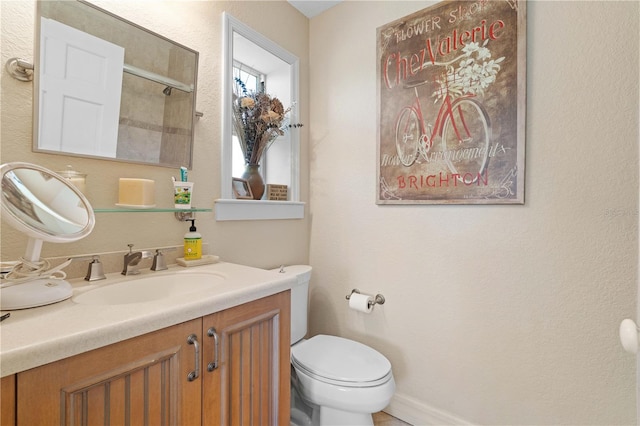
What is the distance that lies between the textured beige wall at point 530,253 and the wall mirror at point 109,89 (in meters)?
0.93

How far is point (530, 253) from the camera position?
123 cm

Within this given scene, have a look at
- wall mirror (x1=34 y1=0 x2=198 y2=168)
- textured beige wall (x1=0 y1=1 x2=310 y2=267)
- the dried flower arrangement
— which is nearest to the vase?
the dried flower arrangement

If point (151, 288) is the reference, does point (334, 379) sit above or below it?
below

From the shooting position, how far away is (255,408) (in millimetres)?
922

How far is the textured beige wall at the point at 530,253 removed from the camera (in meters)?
1.07

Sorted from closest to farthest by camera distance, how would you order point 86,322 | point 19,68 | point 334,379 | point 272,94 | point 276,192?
1. point 86,322
2. point 19,68
3. point 334,379
4. point 276,192
5. point 272,94

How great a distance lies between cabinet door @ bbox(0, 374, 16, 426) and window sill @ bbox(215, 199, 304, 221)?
0.95 m

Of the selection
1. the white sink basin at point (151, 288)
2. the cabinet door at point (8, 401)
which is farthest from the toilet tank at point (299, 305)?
the cabinet door at point (8, 401)

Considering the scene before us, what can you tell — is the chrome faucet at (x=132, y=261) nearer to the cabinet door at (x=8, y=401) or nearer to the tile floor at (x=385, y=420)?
the cabinet door at (x=8, y=401)

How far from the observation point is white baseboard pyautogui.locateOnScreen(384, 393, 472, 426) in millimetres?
1423

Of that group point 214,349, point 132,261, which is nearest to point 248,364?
point 214,349

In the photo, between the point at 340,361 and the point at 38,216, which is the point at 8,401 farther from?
the point at 340,361

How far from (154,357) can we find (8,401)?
23 centimetres

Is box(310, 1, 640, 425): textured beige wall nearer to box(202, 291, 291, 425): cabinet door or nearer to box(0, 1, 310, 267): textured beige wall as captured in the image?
box(0, 1, 310, 267): textured beige wall
